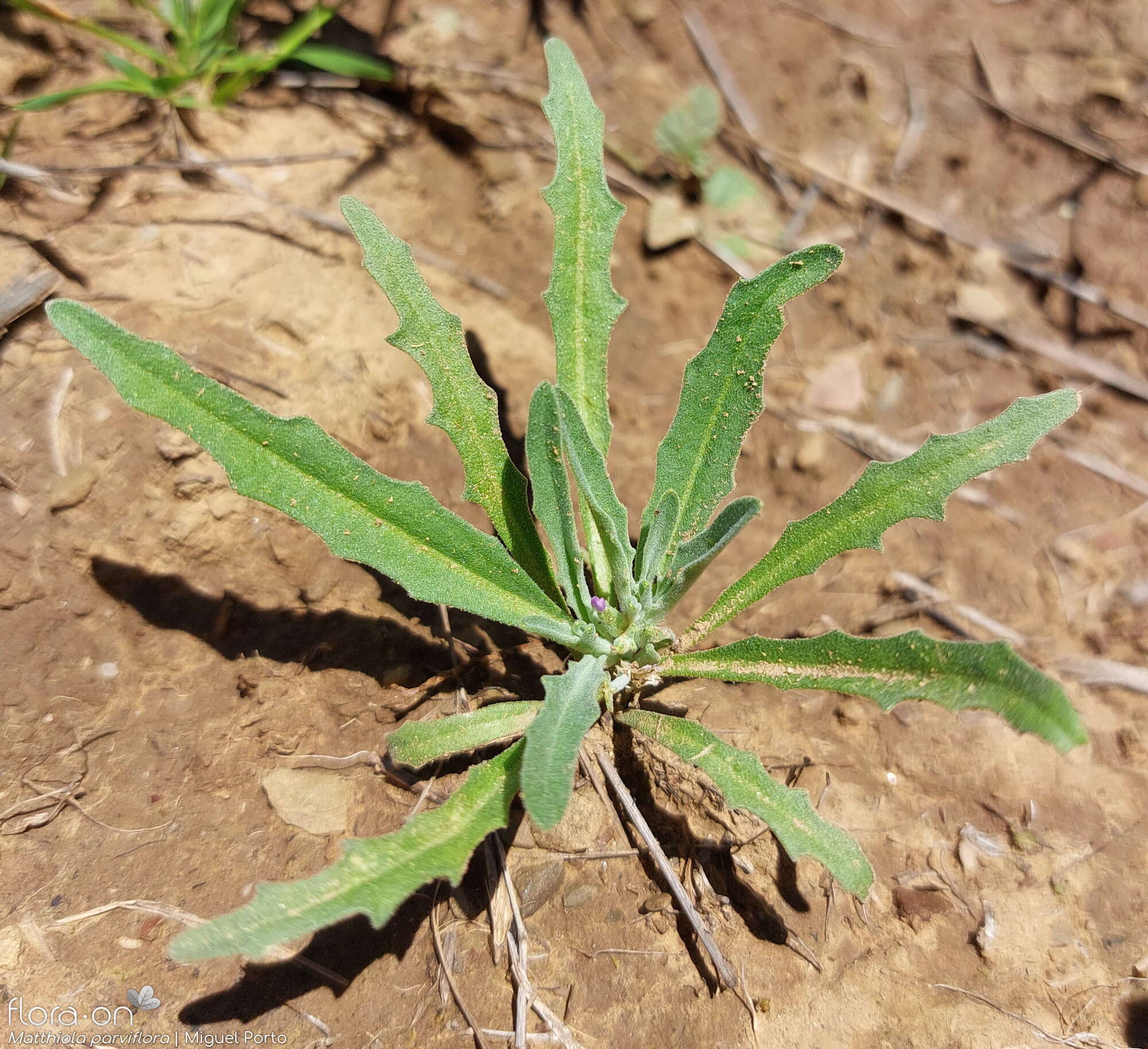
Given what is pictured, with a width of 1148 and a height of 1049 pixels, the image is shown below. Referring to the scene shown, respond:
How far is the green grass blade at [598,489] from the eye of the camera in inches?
66.4

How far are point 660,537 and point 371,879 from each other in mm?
916

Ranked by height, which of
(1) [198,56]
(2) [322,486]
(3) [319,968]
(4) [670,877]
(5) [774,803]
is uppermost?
(1) [198,56]

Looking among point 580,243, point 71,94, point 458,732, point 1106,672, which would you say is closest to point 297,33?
point 71,94

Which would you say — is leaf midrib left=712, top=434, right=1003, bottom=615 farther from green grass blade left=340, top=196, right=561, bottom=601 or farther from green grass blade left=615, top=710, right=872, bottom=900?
green grass blade left=340, top=196, right=561, bottom=601

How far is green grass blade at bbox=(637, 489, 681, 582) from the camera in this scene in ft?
6.05

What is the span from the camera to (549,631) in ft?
5.66

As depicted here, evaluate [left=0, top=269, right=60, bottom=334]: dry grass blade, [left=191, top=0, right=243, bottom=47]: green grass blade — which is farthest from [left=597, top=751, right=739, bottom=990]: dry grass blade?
[left=191, top=0, right=243, bottom=47]: green grass blade

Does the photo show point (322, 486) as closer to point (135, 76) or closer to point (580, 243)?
point (580, 243)

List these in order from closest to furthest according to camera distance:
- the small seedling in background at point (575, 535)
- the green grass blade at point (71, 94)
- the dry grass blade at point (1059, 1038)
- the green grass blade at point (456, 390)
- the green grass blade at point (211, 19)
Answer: the small seedling in background at point (575, 535)
the dry grass blade at point (1059, 1038)
the green grass blade at point (456, 390)
the green grass blade at point (71, 94)
the green grass blade at point (211, 19)

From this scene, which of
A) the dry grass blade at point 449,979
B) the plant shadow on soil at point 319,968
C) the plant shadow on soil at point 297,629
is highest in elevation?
the plant shadow on soil at point 297,629

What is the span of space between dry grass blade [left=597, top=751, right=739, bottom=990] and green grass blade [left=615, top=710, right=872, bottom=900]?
5.5 inches

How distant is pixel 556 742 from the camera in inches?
56.1

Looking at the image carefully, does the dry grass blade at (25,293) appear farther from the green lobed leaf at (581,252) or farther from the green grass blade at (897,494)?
the green grass blade at (897,494)

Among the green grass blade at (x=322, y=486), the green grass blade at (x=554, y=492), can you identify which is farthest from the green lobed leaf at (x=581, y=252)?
the green grass blade at (x=322, y=486)
